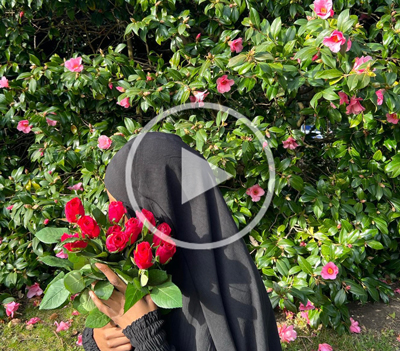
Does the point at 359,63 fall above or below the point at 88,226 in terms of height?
below

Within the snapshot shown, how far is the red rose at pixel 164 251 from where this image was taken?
1.00 metres

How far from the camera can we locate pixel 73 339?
2783 mm

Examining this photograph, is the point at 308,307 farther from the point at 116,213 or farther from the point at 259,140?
the point at 116,213

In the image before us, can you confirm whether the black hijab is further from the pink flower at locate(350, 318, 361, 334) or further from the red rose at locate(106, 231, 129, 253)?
the pink flower at locate(350, 318, 361, 334)

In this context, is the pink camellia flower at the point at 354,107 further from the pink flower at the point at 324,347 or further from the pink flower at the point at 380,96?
the pink flower at the point at 324,347

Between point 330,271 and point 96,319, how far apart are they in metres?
1.76

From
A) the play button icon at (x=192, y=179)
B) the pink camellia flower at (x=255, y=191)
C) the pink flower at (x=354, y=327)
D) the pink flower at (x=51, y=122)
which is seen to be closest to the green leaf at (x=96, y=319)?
the play button icon at (x=192, y=179)

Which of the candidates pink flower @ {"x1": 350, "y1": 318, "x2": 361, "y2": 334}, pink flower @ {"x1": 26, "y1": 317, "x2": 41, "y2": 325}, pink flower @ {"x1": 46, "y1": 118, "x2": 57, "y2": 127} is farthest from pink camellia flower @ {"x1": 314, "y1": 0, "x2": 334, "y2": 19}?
pink flower @ {"x1": 26, "y1": 317, "x2": 41, "y2": 325}

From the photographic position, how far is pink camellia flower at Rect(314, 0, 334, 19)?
2.03 meters

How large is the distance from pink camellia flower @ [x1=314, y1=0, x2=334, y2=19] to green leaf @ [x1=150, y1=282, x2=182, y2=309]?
5.63ft

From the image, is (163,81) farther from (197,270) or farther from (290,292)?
(197,270)

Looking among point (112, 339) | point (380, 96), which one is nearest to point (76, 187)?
point (112, 339)

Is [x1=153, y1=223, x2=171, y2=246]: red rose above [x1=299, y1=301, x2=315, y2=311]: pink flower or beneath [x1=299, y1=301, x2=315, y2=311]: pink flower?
above

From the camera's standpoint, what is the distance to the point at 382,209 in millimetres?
2748
